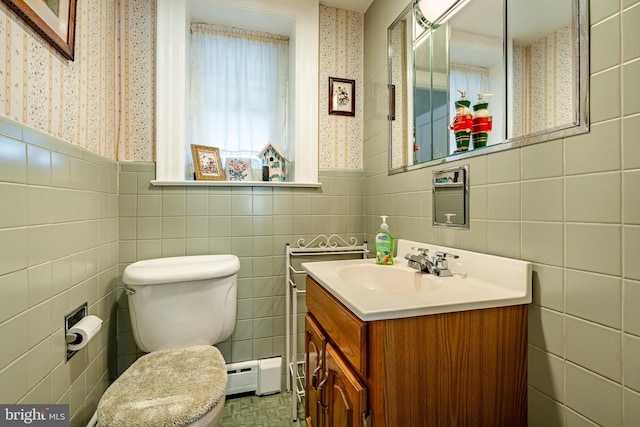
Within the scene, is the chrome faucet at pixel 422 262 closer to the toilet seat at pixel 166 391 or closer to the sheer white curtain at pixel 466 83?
the sheer white curtain at pixel 466 83

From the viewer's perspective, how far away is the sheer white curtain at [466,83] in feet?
3.22

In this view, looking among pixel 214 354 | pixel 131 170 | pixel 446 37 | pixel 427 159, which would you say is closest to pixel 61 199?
pixel 131 170

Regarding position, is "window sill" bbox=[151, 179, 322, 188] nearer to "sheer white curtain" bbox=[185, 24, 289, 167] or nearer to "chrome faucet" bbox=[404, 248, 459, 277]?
"sheer white curtain" bbox=[185, 24, 289, 167]

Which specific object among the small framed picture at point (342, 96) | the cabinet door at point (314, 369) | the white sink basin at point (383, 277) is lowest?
the cabinet door at point (314, 369)

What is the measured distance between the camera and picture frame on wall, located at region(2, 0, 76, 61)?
77cm

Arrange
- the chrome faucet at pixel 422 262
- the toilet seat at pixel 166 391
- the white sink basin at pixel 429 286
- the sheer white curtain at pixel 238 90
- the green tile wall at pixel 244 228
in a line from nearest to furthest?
the white sink basin at pixel 429 286 < the toilet seat at pixel 166 391 < the chrome faucet at pixel 422 262 < the green tile wall at pixel 244 228 < the sheer white curtain at pixel 238 90

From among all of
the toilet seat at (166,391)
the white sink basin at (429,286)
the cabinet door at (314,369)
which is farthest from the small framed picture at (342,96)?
the toilet seat at (166,391)

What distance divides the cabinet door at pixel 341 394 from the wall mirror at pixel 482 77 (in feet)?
2.70

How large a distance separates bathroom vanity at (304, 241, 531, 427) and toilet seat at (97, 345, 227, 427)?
46 cm

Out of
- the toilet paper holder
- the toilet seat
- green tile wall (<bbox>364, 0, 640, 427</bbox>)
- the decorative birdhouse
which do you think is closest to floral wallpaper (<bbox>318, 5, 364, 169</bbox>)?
the decorative birdhouse

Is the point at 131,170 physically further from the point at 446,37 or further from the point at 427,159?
the point at 446,37

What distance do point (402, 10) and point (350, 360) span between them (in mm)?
1582

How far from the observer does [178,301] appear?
4.16 feet

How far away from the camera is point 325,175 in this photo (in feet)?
5.70
